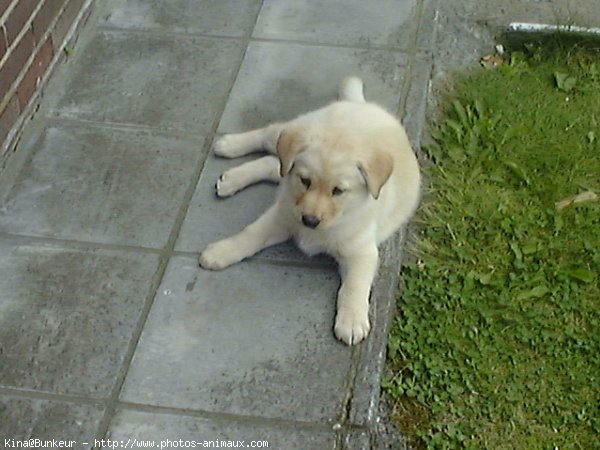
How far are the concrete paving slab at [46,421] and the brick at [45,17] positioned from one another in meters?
1.85

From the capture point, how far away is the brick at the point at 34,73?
4297 mm

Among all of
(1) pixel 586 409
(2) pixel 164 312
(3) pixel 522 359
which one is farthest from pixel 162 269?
(1) pixel 586 409

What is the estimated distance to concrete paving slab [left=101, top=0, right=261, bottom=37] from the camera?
4910 millimetres

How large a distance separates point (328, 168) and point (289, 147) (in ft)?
0.53

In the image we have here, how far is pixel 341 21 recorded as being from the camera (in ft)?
16.4

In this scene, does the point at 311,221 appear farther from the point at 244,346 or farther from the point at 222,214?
the point at 222,214

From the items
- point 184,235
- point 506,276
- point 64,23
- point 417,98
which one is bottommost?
point 506,276

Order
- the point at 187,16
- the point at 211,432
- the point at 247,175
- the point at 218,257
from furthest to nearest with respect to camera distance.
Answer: the point at 187,16 → the point at 247,175 → the point at 218,257 → the point at 211,432

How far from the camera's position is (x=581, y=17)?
5160mm

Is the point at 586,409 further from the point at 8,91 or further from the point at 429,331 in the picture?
the point at 8,91

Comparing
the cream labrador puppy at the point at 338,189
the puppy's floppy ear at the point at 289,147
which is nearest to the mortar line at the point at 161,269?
the cream labrador puppy at the point at 338,189

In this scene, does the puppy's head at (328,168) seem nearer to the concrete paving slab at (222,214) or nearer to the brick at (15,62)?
the concrete paving slab at (222,214)

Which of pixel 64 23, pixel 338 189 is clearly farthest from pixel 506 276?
pixel 64 23

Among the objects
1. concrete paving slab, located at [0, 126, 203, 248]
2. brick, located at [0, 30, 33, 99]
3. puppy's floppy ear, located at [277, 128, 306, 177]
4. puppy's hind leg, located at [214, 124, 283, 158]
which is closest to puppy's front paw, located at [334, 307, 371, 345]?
puppy's floppy ear, located at [277, 128, 306, 177]
